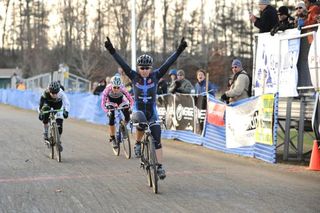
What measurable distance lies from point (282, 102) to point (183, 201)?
19.9ft

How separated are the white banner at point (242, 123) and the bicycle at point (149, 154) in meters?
4.47

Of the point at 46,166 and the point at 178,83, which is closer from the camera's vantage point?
the point at 46,166

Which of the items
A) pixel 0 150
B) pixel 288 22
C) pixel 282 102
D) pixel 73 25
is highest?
pixel 73 25

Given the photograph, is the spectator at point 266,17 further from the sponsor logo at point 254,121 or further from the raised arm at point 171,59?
the raised arm at point 171,59

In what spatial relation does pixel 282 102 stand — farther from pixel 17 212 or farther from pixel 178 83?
pixel 17 212

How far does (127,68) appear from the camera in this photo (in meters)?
8.61

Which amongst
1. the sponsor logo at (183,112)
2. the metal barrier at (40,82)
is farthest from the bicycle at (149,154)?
the metal barrier at (40,82)

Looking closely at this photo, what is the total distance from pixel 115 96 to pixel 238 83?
2961 millimetres

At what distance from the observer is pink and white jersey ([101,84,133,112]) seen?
490 inches

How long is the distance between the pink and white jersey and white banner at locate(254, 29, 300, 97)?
3296mm

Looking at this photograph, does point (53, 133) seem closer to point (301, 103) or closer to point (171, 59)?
point (171, 59)

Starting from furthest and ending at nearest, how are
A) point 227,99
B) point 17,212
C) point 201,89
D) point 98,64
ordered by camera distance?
point 98,64
point 201,89
point 227,99
point 17,212

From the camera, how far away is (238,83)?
13.1 metres

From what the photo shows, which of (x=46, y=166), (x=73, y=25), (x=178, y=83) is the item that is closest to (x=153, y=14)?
(x=73, y=25)
